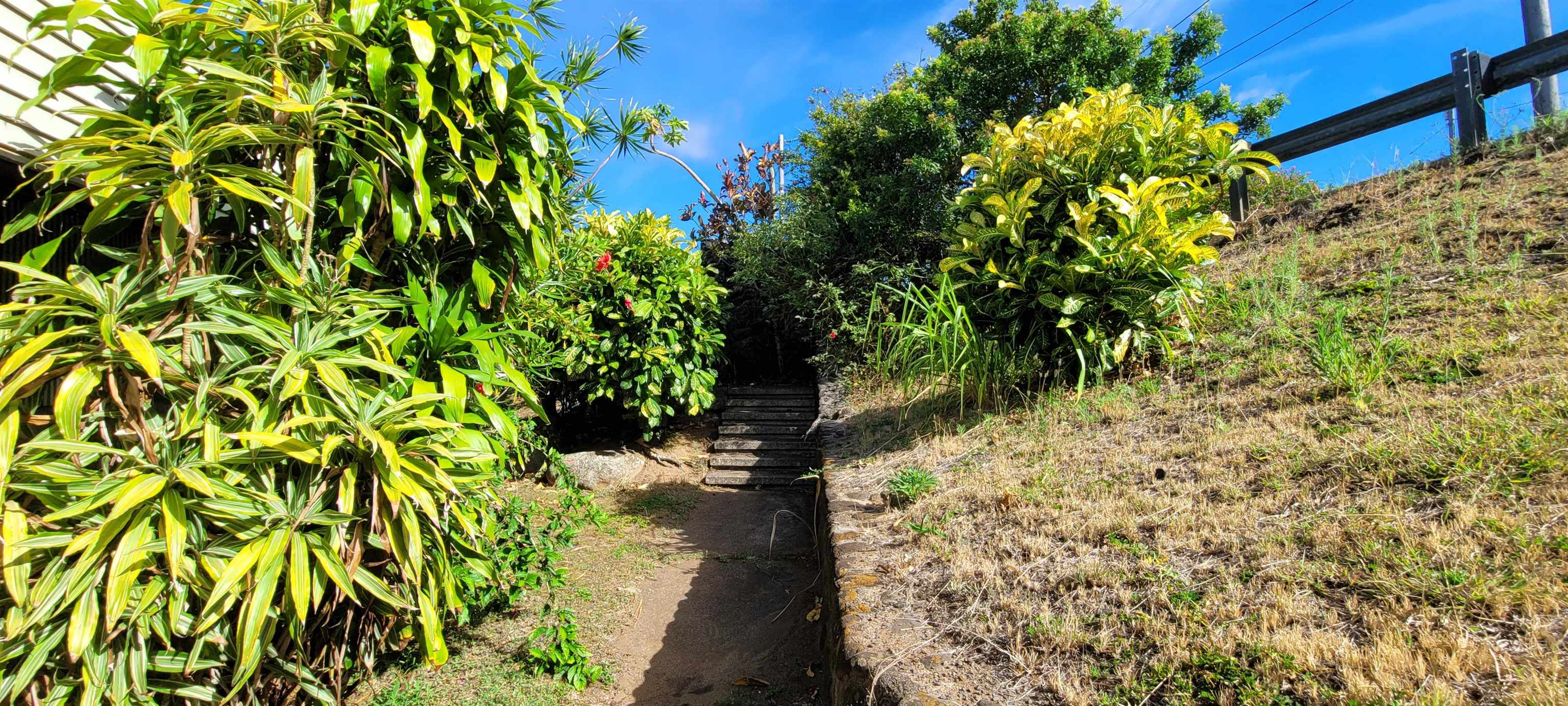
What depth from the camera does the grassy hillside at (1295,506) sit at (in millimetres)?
1695

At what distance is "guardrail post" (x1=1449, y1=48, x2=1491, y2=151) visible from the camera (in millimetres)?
5500

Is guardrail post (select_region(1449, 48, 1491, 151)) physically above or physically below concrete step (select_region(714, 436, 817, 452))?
above

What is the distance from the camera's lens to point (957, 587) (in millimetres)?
2486

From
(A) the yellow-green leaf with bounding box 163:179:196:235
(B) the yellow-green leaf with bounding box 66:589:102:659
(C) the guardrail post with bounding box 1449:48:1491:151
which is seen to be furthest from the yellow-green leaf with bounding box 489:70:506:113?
(C) the guardrail post with bounding box 1449:48:1491:151

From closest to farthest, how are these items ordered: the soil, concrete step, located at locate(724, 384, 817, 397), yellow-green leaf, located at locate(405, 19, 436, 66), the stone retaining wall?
the stone retaining wall < yellow-green leaf, located at locate(405, 19, 436, 66) < the soil < concrete step, located at locate(724, 384, 817, 397)

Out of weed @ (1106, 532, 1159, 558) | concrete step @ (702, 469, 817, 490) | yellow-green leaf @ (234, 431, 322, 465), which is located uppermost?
yellow-green leaf @ (234, 431, 322, 465)

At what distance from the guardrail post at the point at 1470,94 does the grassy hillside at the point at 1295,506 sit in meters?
1.40

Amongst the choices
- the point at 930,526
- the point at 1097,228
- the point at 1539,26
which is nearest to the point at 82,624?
the point at 930,526

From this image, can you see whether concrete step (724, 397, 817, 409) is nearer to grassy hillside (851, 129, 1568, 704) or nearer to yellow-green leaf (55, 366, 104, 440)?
grassy hillside (851, 129, 1568, 704)

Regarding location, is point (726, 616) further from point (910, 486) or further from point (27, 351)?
point (27, 351)

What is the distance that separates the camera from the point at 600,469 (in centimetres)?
654

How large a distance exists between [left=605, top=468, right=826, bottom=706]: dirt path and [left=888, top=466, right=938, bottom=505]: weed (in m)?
0.84

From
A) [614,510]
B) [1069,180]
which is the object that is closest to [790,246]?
[614,510]

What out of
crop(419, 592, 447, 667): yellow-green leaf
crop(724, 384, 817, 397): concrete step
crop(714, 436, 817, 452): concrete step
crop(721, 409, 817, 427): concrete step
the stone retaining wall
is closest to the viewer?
the stone retaining wall
